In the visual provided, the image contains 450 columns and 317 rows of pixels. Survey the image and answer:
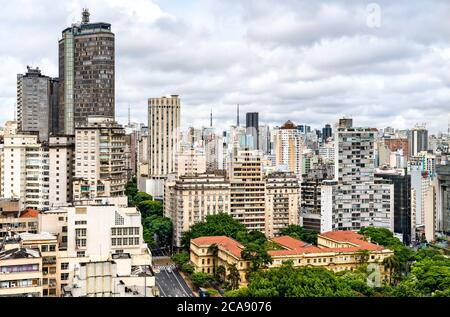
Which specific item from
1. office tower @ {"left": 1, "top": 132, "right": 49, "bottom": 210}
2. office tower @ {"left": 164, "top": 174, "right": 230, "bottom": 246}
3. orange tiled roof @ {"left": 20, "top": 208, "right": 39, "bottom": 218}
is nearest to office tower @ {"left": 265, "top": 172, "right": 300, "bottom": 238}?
office tower @ {"left": 164, "top": 174, "right": 230, "bottom": 246}

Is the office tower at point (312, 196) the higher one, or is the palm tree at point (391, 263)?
the office tower at point (312, 196)

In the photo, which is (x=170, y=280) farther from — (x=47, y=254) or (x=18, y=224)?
(x=47, y=254)

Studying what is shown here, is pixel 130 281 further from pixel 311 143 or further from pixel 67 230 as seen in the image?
pixel 311 143

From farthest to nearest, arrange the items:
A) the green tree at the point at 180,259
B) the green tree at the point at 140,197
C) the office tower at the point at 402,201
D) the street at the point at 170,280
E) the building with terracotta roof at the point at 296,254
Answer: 1. the green tree at the point at 140,197
2. the office tower at the point at 402,201
3. the green tree at the point at 180,259
4. the building with terracotta roof at the point at 296,254
5. the street at the point at 170,280

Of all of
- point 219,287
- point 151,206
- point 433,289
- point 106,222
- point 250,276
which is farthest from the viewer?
point 151,206

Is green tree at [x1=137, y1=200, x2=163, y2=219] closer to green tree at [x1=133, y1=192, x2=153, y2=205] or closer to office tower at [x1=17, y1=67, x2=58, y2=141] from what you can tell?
green tree at [x1=133, y1=192, x2=153, y2=205]

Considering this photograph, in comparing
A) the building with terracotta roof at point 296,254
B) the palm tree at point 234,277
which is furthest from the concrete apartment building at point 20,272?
the building with terracotta roof at point 296,254

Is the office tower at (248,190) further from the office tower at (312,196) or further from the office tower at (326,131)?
the office tower at (326,131)

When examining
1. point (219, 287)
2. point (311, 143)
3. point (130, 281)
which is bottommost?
point (219, 287)

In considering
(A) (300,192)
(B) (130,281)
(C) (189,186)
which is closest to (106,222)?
(B) (130,281)
